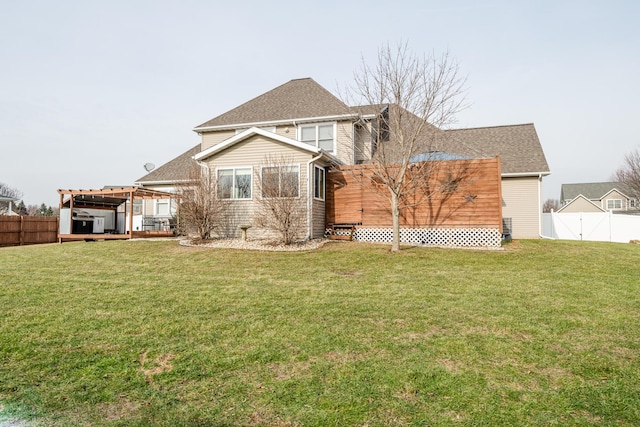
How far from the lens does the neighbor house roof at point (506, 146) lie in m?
16.5

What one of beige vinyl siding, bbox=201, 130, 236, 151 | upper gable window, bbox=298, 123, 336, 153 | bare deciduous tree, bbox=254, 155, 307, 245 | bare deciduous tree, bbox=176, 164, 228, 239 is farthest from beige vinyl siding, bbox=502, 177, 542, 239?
beige vinyl siding, bbox=201, 130, 236, 151

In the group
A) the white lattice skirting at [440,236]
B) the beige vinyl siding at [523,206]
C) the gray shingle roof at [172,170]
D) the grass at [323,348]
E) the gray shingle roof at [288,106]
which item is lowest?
the grass at [323,348]

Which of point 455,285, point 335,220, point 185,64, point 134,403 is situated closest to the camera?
point 134,403

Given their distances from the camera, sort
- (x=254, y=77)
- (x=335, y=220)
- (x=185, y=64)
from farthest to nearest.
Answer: (x=254, y=77), (x=185, y=64), (x=335, y=220)

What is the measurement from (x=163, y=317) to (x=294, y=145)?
9405mm

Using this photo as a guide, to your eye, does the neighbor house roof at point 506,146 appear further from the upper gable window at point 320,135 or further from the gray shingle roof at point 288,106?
the gray shingle roof at point 288,106

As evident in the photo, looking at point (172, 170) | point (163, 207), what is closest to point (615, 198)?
point (172, 170)

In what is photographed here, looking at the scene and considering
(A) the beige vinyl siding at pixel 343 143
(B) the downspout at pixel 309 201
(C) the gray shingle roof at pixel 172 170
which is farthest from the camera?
(C) the gray shingle roof at pixel 172 170

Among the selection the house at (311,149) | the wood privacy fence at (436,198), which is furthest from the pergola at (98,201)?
the wood privacy fence at (436,198)

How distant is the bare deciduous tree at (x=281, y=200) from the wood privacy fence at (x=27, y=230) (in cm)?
1317

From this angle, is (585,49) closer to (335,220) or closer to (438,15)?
(438,15)

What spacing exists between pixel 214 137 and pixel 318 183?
8.51 m

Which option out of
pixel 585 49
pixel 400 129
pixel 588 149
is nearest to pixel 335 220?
pixel 400 129

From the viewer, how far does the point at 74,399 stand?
296cm
